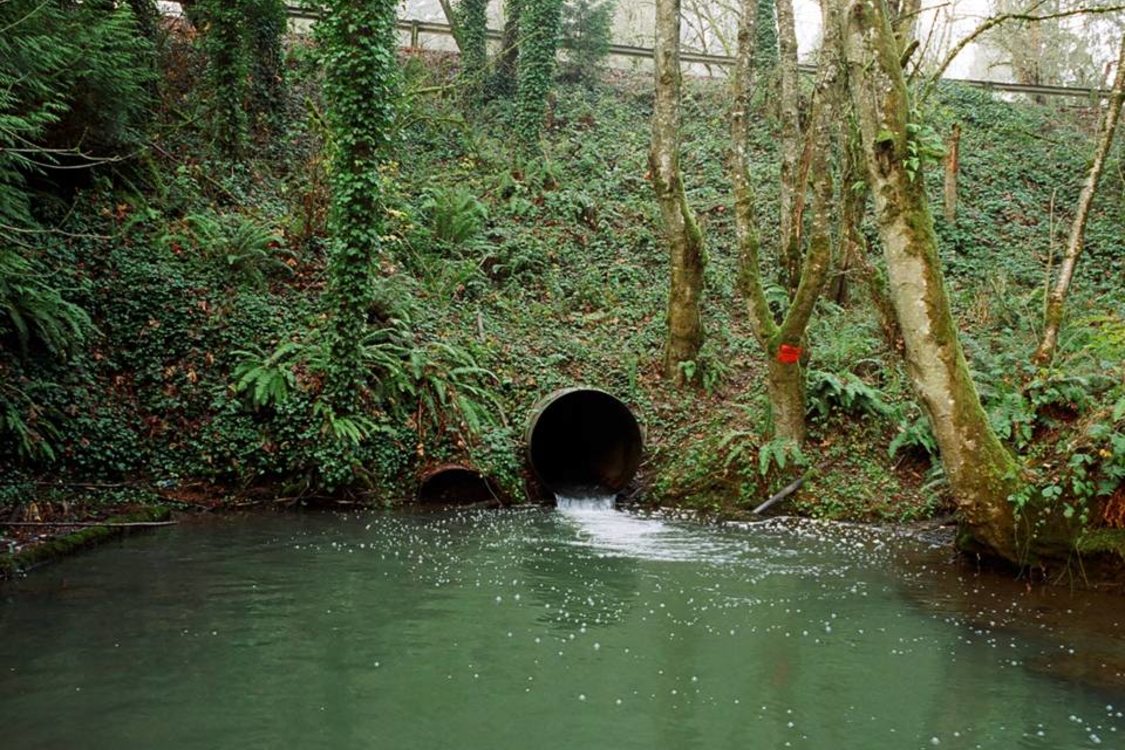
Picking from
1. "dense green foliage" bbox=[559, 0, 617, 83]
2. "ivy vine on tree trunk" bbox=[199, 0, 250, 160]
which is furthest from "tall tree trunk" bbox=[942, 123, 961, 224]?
"ivy vine on tree trunk" bbox=[199, 0, 250, 160]

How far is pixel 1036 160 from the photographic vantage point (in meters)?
25.0

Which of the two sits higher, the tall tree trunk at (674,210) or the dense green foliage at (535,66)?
the dense green foliage at (535,66)

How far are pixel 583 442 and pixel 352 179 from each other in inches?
229

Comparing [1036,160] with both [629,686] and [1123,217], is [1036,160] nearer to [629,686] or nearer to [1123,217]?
[1123,217]

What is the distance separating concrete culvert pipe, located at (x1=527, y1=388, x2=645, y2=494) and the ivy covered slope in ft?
1.48

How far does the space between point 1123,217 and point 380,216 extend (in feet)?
61.9

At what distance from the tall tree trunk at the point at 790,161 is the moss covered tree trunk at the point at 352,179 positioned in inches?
308

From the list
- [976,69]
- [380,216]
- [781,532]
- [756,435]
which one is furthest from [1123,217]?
[976,69]

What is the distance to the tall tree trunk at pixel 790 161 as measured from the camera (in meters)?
16.5

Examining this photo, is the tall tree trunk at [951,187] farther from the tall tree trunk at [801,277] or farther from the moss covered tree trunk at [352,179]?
the moss covered tree trunk at [352,179]

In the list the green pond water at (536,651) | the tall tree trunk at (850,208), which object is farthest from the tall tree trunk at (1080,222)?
the green pond water at (536,651)

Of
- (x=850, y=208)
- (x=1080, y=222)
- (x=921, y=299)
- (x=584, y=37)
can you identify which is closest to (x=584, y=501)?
(x=921, y=299)

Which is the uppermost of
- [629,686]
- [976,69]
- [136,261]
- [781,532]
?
[976,69]

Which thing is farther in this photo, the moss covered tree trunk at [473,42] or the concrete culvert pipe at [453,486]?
the moss covered tree trunk at [473,42]
